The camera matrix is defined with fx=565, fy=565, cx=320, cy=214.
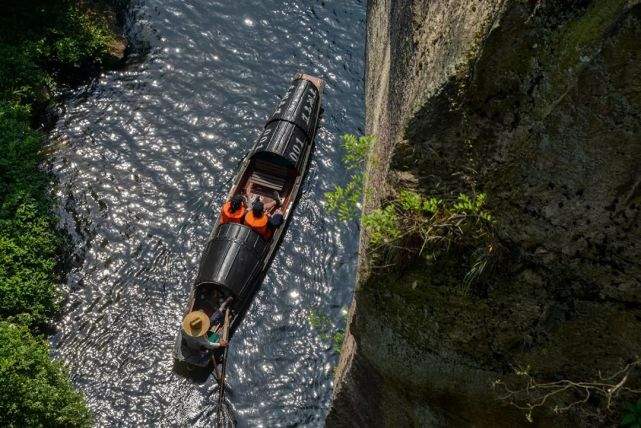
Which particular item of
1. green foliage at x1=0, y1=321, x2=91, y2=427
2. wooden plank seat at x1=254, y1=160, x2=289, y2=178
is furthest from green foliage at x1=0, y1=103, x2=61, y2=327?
wooden plank seat at x1=254, y1=160, x2=289, y2=178

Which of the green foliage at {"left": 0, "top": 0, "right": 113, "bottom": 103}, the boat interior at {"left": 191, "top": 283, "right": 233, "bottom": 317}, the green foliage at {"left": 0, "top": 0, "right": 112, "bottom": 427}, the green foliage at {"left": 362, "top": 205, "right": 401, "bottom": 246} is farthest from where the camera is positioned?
the green foliage at {"left": 0, "top": 0, "right": 113, "bottom": 103}

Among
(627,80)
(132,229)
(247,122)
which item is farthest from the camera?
(247,122)

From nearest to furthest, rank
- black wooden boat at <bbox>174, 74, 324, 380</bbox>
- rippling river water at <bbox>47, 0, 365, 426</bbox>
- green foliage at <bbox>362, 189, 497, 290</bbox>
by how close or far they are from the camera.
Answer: green foliage at <bbox>362, 189, 497, 290</bbox>, rippling river water at <bbox>47, 0, 365, 426</bbox>, black wooden boat at <bbox>174, 74, 324, 380</bbox>

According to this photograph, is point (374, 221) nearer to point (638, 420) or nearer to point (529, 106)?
point (529, 106)

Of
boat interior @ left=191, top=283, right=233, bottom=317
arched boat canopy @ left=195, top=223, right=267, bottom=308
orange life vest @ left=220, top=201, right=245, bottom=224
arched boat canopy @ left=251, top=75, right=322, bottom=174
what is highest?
arched boat canopy @ left=251, top=75, right=322, bottom=174

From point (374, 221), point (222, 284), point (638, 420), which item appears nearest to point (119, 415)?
point (222, 284)

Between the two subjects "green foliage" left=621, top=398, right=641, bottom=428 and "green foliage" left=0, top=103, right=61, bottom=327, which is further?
"green foliage" left=0, top=103, right=61, bottom=327

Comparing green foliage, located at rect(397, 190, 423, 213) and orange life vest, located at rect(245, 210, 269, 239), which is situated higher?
green foliage, located at rect(397, 190, 423, 213)

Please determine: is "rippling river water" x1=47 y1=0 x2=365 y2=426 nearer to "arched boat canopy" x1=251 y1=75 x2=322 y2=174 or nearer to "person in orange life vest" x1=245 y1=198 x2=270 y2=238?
"arched boat canopy" x1=251 y1=75 x2=322 y2=174
